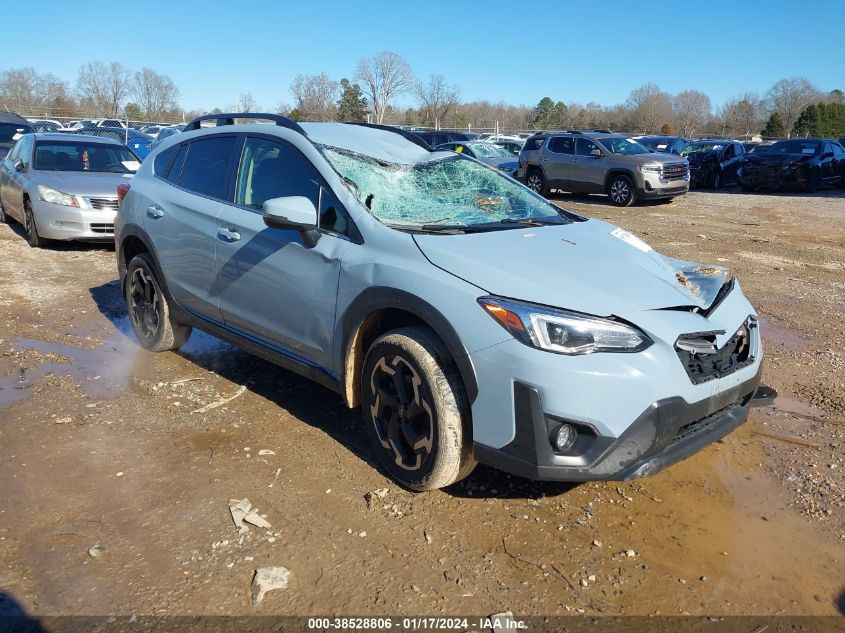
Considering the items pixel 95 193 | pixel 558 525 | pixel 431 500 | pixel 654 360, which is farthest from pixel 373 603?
pixel 95 193

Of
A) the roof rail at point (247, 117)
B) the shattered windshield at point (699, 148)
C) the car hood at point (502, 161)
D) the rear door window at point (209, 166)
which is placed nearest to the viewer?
the roof rail at point (247, 117)

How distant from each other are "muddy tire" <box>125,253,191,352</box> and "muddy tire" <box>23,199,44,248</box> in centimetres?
500

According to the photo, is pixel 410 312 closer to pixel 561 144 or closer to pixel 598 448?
pixel 598 448

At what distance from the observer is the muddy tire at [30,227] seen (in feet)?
30.9

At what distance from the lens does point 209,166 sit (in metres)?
4.60

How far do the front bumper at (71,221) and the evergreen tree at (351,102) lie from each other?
4960 centimetres

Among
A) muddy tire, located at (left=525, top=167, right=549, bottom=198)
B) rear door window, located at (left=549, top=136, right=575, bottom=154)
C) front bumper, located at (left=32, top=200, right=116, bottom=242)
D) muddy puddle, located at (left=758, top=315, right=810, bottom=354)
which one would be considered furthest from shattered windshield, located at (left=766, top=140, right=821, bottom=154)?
front bumper, located at (left=32, top=200, right=116, bottom=242)

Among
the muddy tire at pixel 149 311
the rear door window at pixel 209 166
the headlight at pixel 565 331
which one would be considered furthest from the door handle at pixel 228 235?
the headlight at pixel 565 331

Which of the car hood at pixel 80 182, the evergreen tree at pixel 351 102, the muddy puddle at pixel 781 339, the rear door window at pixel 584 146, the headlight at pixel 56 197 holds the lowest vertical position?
the muddy puddle at pixel 781 339

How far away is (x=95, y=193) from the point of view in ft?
29.9

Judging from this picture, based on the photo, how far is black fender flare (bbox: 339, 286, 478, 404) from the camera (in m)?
2.88

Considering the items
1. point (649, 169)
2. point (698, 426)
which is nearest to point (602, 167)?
point (649, 169)

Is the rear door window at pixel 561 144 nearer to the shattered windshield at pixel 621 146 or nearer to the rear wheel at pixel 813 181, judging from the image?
the shattered windshield at pixel 621 146

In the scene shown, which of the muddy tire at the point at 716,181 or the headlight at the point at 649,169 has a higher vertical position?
the headlight at the point at 649,169
